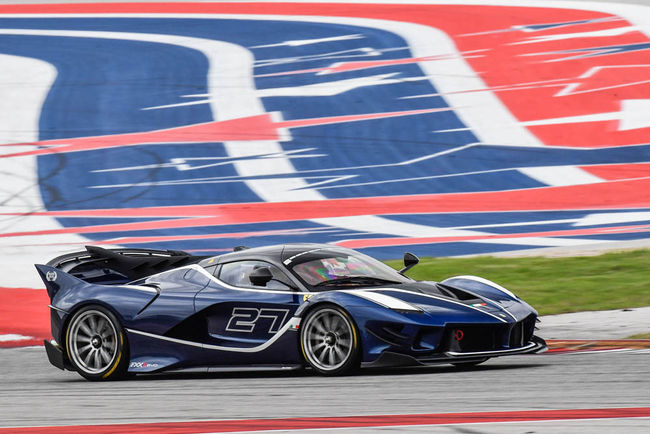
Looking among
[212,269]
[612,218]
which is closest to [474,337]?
[212,269]

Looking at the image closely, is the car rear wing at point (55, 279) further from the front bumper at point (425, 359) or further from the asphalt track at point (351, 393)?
the front bumper at point (425, 359)

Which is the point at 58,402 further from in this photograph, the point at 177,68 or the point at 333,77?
the point at 177,68

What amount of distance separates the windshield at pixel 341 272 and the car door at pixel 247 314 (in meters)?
0.19

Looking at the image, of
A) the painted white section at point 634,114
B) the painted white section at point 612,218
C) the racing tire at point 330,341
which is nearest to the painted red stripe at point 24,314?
the racing tire at point 330,341

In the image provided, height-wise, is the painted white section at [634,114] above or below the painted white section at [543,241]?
above

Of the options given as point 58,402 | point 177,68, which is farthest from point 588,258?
point 177,68

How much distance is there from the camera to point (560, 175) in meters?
23.6

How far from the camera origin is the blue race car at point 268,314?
8.97 metres

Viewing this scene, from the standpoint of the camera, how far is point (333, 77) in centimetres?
3142

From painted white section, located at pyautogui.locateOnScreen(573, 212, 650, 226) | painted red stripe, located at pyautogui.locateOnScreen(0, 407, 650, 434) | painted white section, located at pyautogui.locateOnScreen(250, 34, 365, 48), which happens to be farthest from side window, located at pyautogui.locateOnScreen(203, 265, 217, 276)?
painted white section, located at pyautogui.locateOnScreen(250, 34, 365, 48)

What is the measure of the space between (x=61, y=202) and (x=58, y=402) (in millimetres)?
15556

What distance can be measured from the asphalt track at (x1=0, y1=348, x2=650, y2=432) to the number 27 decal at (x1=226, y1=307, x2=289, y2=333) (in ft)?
1.43

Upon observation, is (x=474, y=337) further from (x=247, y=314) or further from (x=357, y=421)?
(x=357, y=421)

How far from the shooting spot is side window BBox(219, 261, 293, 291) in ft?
31.9
